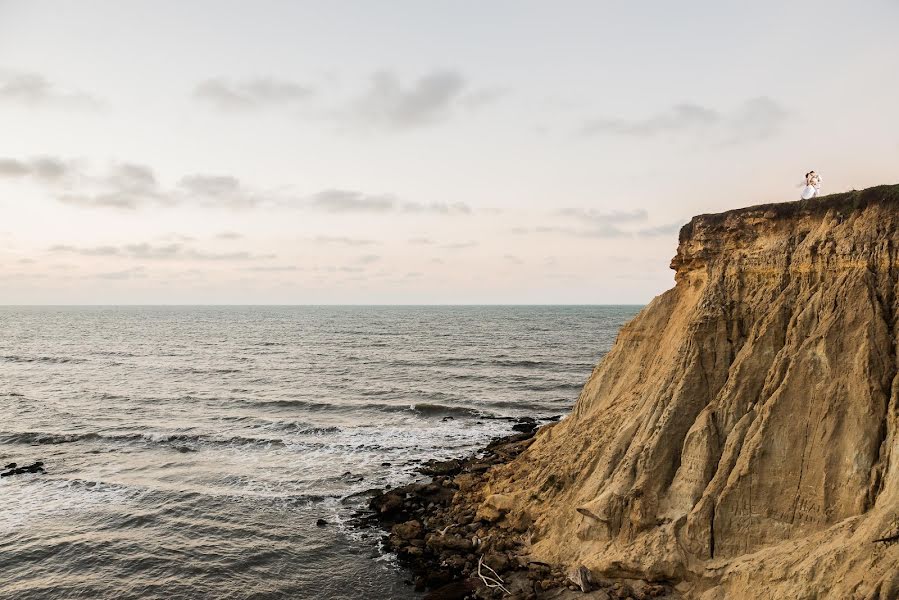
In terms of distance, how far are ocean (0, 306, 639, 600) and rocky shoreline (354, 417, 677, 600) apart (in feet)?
3.30

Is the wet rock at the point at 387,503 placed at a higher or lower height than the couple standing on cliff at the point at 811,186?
lower

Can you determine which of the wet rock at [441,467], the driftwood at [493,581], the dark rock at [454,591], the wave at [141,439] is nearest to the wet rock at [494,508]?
the driftwood at [493,581]

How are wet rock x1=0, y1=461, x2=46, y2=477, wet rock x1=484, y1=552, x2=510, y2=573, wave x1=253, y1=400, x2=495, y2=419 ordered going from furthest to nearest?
wave x1=253, y1=400, x2=495, y2=419 → wet rock x1=0, y1=461, x2=46, y2=477 → wet rock x1=484, y1=552, x2=510, y2=573

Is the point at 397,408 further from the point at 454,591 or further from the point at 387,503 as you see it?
the point at 454,591

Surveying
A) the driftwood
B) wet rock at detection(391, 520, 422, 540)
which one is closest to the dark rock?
the driftwood

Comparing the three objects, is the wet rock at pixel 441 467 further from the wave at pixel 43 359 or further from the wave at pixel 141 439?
the wave at pixel 43 359

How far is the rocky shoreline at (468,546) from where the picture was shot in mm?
15602

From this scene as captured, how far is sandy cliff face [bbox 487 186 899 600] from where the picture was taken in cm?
1266

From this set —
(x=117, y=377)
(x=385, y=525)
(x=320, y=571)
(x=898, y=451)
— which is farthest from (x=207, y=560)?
(x=117, y=377)

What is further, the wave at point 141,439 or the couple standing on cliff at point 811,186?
the wave at point 141,439

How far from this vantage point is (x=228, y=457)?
32.1 m

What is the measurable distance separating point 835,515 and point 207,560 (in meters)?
20.4

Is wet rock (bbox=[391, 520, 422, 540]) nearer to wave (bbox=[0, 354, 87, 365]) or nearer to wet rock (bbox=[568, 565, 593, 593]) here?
wet rock (bbox=[568, 565, 593, 593])

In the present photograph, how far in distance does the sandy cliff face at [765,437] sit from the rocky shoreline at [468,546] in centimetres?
58
